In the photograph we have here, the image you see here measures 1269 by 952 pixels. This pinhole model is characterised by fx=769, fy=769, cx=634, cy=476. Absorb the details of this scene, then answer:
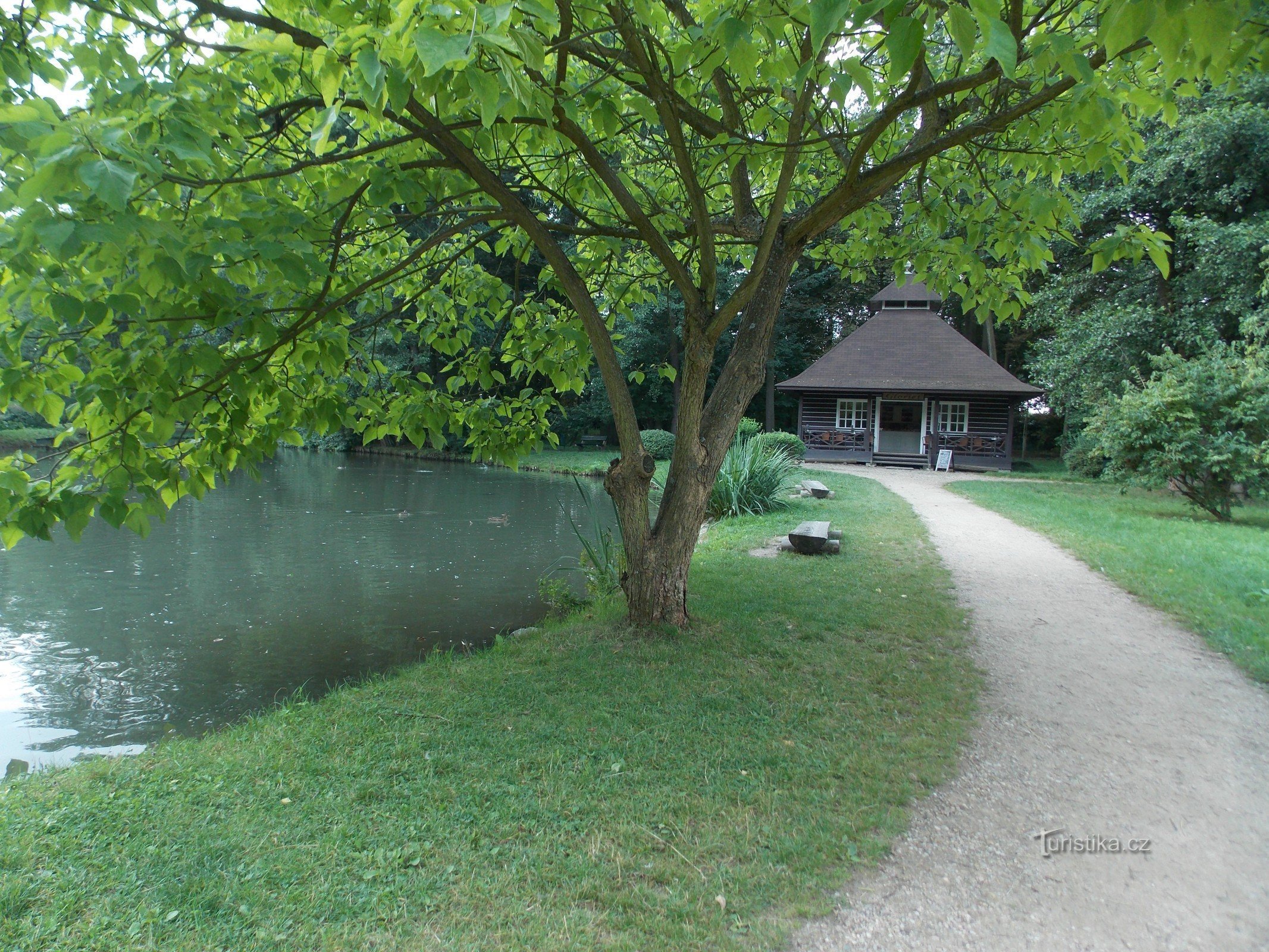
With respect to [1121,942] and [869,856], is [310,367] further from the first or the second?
[1121,942]

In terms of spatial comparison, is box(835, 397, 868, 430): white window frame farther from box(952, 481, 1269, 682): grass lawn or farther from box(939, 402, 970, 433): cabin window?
box(952, 481, 1269, 682): grass lawn

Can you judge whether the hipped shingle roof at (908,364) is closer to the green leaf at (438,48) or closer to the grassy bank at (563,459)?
the grassy bank at (563,459)

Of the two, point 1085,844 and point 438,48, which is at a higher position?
point 438,48

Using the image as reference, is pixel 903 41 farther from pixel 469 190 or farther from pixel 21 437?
pixel 21 437

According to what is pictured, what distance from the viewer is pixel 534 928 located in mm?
2617

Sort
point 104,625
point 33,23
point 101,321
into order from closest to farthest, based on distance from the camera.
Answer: point 101,321 → point 33,23 → point 104,625

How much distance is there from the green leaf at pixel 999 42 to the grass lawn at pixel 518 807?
270 cm

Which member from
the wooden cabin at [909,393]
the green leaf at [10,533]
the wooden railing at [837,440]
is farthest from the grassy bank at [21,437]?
the green leaf at [10,533]

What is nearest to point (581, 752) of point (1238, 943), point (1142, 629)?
point (1238, 943)

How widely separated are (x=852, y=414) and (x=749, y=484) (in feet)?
49.2

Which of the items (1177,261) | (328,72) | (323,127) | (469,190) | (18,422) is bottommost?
(18,422)

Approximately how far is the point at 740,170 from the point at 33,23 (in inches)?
171

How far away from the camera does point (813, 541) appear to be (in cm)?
934

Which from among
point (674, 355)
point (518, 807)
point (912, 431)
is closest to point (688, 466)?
point (518, 807)
